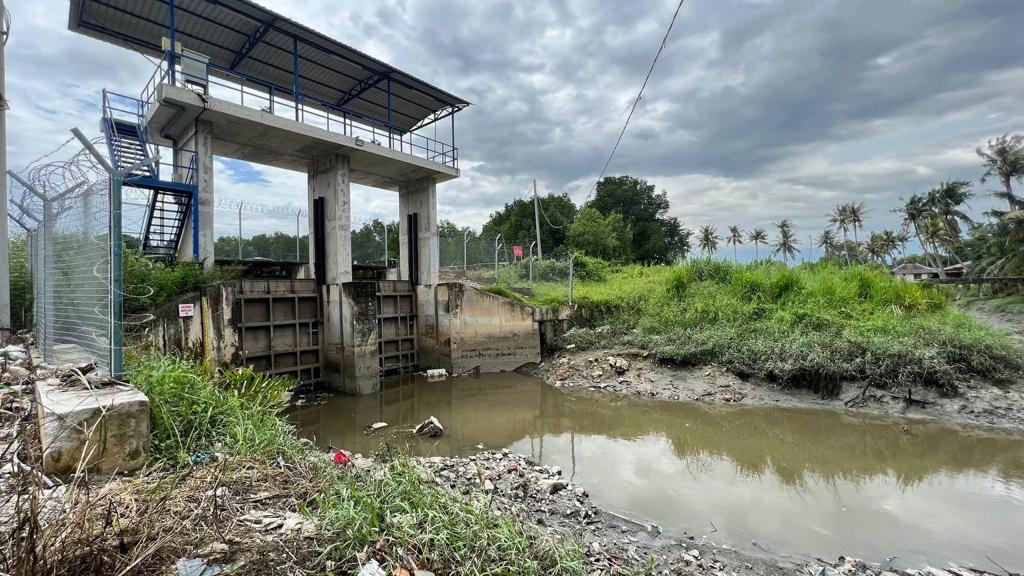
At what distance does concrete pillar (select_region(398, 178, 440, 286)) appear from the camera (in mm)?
15695

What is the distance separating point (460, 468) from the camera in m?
6.65

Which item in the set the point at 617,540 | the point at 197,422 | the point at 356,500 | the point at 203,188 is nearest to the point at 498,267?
the point at 203,188

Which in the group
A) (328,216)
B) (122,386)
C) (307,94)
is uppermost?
(307,94)

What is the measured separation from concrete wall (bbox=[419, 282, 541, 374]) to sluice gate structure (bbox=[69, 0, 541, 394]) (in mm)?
43

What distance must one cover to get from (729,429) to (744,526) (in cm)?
408

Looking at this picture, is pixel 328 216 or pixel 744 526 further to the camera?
pixel 328 216

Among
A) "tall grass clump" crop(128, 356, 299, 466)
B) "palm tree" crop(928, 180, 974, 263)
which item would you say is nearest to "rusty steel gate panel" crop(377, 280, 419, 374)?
"tall grass clump" crop(128, 356, 299, 466)

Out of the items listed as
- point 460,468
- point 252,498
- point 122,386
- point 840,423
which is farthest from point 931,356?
point 122,386

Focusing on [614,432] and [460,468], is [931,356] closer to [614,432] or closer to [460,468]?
[614,432]

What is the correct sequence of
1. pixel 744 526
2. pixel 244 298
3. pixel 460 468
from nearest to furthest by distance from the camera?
pixel 744 526
pixel 460 468
pixel 244 298

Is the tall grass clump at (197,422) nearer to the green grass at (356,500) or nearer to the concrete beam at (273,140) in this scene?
the green grass at (356,500)

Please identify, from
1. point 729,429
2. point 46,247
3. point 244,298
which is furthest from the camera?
point 244,298

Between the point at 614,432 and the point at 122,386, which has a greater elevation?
the point at 122,386

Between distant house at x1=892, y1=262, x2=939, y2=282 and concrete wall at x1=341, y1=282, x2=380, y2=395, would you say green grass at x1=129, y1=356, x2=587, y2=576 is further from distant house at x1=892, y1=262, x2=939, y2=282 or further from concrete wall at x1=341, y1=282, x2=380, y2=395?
distant house at x1=892, y1=262, x2=939, y2=282
